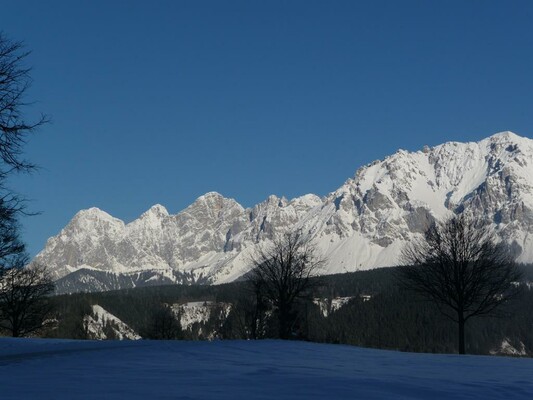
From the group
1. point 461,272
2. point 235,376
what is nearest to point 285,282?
point 461,272

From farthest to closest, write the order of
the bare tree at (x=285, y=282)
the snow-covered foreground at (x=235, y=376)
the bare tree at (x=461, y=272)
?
the bare tree at (x=285, y=282) → the bare tree at (x=461, y=272) → the snow-covered foreground at (x=235, y=376)

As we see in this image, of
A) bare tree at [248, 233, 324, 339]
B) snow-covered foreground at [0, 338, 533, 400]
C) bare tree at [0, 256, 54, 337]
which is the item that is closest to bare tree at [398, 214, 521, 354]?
bare tree at [248, 233, 324, 339]

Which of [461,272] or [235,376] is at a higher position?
[461,272]

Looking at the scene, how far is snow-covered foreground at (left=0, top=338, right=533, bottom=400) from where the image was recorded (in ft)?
37.8

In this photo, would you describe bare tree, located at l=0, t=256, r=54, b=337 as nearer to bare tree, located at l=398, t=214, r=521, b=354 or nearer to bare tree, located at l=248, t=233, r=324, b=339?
bare tree, located at l=248, t=233, r=324, b=339

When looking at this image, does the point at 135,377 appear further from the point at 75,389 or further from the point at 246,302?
the point at 246,302

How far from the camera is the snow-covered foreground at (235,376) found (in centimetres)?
1153

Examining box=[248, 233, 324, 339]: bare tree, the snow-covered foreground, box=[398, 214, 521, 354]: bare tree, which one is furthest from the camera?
box=[248, 233, 324, 339]: bare tree

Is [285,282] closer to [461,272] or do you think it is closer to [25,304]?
[461,272]

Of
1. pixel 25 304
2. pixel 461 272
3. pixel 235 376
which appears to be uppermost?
pixel 461 272

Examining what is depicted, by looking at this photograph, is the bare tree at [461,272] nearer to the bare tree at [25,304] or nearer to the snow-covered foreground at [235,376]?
the snow-covered foreground at [235,376]

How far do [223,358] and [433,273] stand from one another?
77.5 ft

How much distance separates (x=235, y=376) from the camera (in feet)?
45.6

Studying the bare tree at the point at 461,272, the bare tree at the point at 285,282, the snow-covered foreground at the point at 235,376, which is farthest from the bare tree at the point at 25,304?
the snow-covered foreground at the point at 235,376
